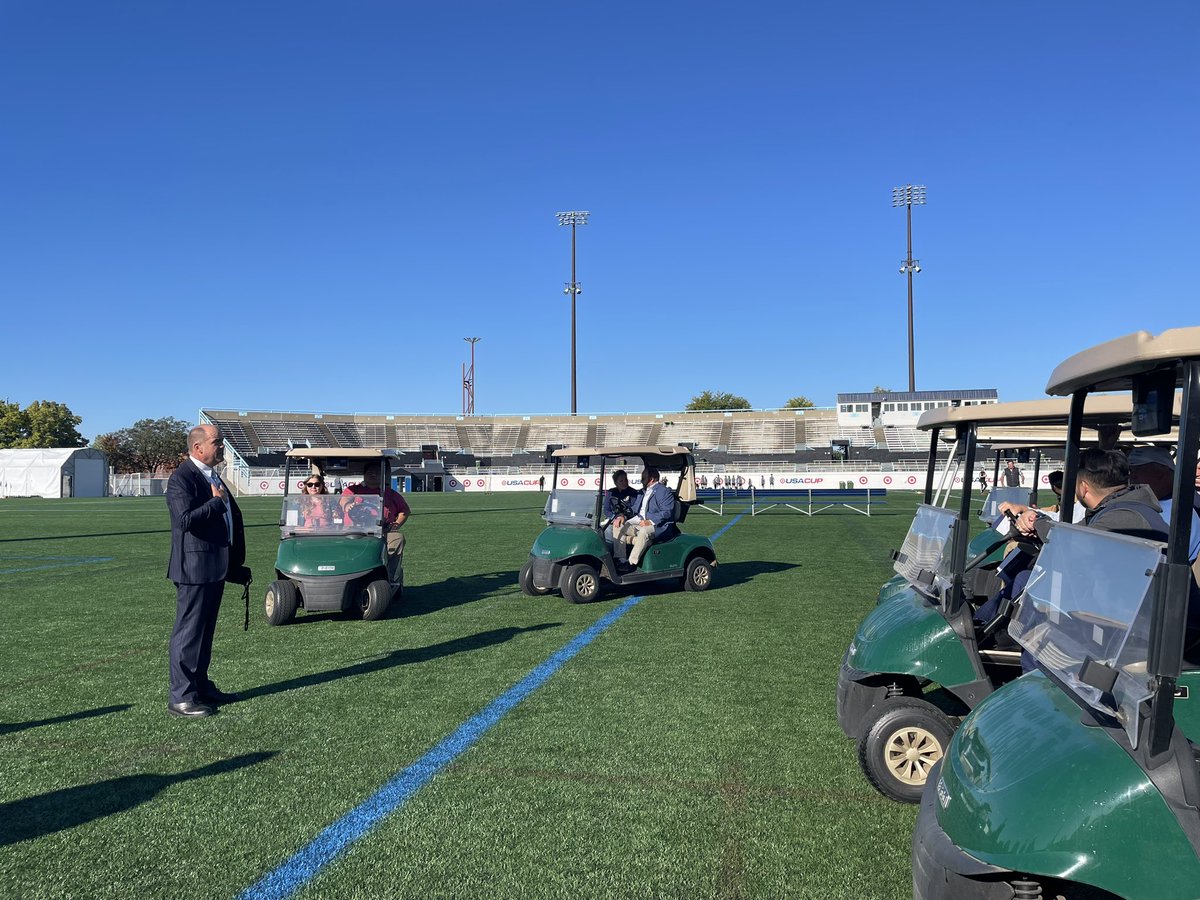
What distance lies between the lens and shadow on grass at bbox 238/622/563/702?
18.9 ft

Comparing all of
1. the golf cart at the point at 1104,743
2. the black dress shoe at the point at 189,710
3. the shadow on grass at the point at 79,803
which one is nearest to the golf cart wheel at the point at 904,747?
the golf cart at the point at 1104,743

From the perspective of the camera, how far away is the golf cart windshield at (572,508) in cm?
977

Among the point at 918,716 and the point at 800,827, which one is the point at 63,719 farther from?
the point at 918,716

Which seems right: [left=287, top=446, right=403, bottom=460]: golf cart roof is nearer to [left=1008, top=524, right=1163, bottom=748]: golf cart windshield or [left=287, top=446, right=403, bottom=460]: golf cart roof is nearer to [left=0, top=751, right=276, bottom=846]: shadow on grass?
[left=0, top=751, right=276, bottom=846]: shadow on grass

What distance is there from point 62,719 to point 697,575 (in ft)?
22.0

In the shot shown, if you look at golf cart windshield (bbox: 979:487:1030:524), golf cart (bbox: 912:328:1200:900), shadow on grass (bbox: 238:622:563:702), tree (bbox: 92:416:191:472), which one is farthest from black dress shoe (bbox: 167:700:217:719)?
tree (bbox: 92:416:191:472)

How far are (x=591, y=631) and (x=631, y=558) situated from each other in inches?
81.7

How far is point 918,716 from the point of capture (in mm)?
3754

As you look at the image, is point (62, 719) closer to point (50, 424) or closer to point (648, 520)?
point (648, 520)

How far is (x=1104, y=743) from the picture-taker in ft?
7.03

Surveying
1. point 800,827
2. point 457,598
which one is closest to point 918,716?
point 800,827

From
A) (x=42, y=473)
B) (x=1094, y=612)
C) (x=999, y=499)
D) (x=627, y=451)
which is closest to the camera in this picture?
(x=1094, y=612)

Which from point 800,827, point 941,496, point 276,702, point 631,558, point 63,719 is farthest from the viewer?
point 631,558

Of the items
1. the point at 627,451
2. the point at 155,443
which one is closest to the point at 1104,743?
the point at 627,451
